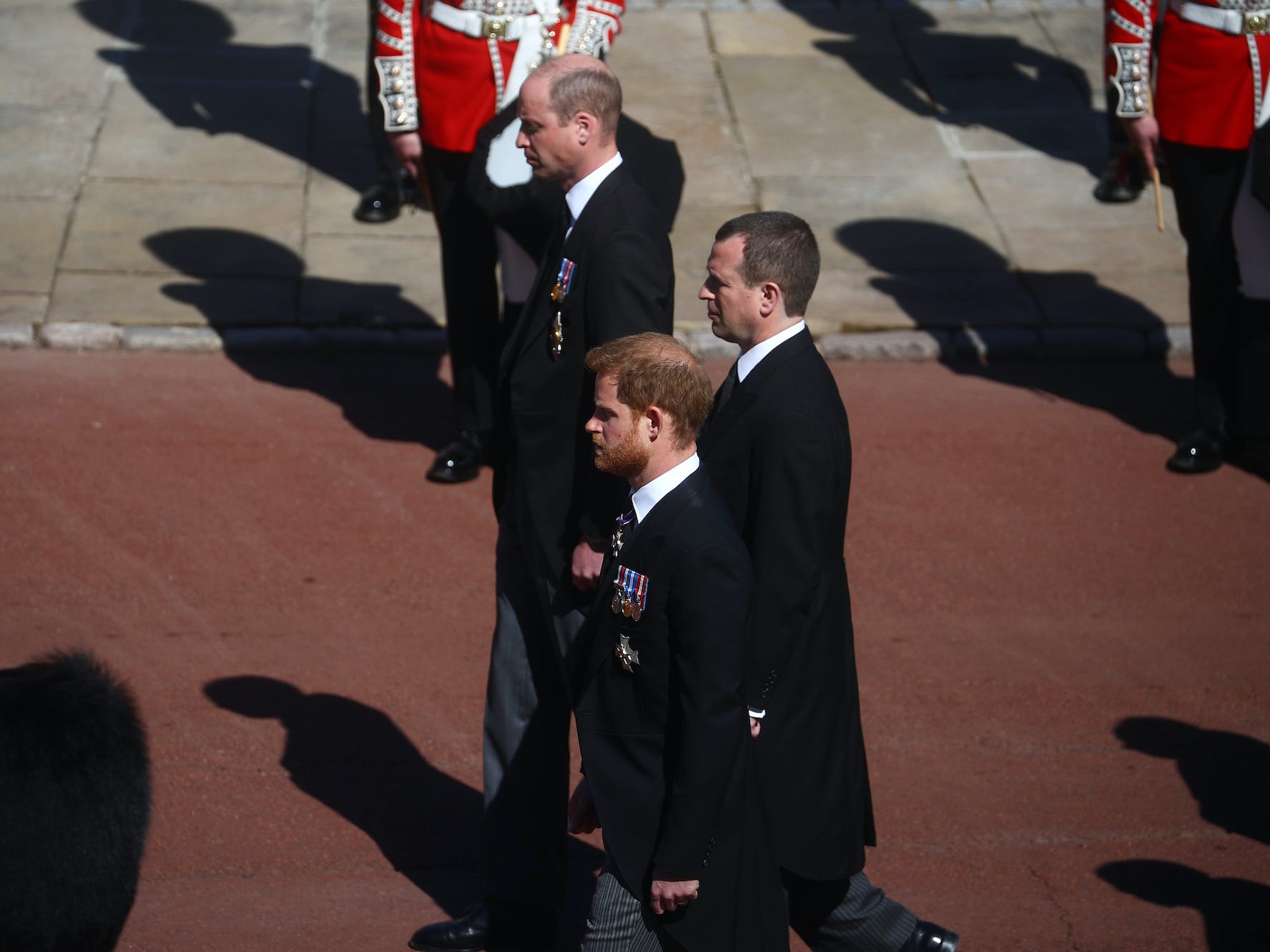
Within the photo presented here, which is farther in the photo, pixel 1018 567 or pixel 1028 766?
pixel 1018 567

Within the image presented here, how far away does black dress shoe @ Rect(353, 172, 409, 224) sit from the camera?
9.97 meters

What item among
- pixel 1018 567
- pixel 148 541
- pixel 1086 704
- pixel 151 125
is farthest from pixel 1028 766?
pixel 151 125

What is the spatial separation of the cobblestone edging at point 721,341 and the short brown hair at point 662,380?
490 centimetres

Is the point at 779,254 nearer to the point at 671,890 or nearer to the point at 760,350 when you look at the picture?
the point at 760,350

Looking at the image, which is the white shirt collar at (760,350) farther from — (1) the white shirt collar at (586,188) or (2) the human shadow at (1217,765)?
(2) the human shadow at (1217,765)

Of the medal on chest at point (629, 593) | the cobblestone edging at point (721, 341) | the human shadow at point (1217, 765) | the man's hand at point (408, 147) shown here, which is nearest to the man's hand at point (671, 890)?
the medal on chest at point (629, 593)

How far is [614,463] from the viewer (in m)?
3.69

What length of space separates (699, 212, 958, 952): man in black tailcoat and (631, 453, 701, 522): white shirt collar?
32 centimetres

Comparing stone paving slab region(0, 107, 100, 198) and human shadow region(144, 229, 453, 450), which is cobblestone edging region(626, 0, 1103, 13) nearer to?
stone paving slab region(0, 107, 100, 198)

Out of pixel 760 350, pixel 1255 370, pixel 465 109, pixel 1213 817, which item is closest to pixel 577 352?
pixel 760 350

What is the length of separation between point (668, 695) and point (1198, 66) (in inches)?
202

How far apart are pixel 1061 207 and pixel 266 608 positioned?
20.0 ft

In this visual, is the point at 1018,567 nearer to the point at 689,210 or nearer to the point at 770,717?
the point at 770,717

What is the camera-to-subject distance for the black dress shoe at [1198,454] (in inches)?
308
